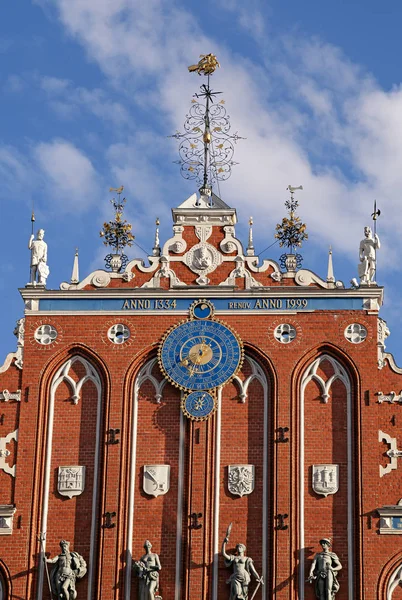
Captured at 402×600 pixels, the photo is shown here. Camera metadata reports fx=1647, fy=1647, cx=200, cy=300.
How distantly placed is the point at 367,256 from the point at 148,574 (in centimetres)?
712

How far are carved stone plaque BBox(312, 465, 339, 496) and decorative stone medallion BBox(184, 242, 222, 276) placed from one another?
433 cm

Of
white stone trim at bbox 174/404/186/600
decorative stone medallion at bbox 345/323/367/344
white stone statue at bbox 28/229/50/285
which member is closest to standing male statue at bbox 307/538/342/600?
white stone trim at bbox 174/404/186/600

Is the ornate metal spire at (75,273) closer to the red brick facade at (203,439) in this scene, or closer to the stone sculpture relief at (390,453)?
the red brick facade at (203,439)

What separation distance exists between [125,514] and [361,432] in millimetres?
4386

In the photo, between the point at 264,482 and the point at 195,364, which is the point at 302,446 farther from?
the point at 195,364

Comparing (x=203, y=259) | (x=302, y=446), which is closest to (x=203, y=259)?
(x=203, y=259)

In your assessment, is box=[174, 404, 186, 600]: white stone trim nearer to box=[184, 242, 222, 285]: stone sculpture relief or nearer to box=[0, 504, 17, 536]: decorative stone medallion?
box=[184, 242, 222, 285]: stone sculpture relief

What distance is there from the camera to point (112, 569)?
28.4m

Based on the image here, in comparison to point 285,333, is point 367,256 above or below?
above

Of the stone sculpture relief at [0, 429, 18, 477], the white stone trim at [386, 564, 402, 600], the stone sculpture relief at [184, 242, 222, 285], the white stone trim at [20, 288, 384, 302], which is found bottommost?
the white stone trim at [386, 564, 402, 600]

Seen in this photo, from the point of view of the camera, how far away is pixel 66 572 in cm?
2820

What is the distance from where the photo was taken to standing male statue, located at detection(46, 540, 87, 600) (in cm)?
2816

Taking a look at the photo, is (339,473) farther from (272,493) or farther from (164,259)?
(164,259)

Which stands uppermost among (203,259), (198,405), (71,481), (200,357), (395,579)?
(203,259)
